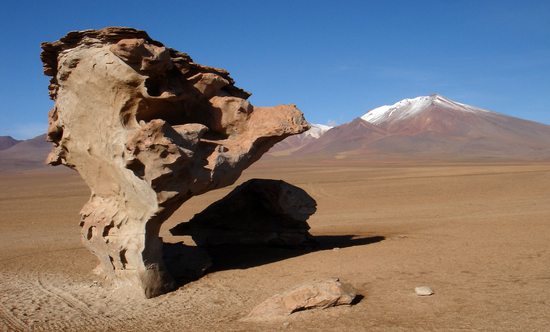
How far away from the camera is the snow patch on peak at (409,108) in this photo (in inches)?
6407

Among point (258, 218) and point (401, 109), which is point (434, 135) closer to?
point (401, 109)

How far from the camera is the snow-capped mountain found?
378ft

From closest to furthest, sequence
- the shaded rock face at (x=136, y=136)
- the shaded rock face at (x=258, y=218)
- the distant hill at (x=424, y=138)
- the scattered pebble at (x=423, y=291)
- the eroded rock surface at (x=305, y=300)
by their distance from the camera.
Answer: the eroded rock surface at (x=305, y=300) → the scattered pebble at (x=423, y=291) → the shaded rock face at (x=136, y=136) → the shaded rock face at (x=258, y=218) → the distant hill at (x=424, y=138)

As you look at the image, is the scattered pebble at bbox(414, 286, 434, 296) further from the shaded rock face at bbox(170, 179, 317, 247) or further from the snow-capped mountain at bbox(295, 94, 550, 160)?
the snow-capped mountain at bbox(295, 94, 550, 160)

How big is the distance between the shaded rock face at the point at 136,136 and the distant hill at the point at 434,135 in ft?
313

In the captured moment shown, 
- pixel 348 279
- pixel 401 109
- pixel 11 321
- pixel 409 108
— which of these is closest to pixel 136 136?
pixel 11 321

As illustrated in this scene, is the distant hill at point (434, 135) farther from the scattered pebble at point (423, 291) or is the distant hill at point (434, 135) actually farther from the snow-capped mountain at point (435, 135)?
the scattered pebble at point (423, 291)

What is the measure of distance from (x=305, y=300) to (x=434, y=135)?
132285 mm

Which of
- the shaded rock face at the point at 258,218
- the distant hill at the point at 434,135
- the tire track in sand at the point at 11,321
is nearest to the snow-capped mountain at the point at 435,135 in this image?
the distant hill at the point at 434,135

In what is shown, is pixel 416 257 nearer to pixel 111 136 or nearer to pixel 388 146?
pixel 111 136

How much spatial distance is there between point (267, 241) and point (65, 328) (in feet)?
21.1

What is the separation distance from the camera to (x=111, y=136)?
10430 mm

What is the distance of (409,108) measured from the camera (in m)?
173

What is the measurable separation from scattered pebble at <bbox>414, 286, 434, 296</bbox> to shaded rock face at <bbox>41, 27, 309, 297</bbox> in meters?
4.69
